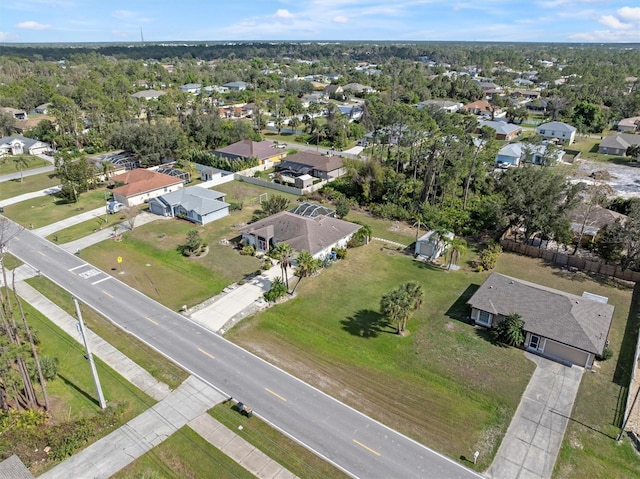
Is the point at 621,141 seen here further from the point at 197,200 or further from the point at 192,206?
the point at 192,206

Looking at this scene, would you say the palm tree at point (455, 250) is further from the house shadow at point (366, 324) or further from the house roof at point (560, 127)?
the house roof at point (560, 127)

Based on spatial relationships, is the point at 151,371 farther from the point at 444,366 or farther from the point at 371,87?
the point at 371,87

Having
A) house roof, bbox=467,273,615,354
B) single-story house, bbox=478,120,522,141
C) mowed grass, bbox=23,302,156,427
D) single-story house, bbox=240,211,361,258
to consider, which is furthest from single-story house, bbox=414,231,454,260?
single-story house, bbox=478,120,522,141

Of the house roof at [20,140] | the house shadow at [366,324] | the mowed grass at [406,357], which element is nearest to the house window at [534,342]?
the mowed grass at [406,357]

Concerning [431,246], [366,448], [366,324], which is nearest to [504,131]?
[431,246]

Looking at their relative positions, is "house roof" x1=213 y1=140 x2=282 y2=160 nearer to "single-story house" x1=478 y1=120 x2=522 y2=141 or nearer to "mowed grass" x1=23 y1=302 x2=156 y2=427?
"mowed grass" x1=23 y1=302 x2=156 y2=427

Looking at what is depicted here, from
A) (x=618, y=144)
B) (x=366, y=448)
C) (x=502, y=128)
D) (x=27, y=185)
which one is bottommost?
(x=366, y=448)

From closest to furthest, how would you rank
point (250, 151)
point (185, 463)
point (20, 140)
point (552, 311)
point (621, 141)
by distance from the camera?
point (185, 463)
point (552, 311)
point (250, 151)
point (621, 141)
point (20, 140)
